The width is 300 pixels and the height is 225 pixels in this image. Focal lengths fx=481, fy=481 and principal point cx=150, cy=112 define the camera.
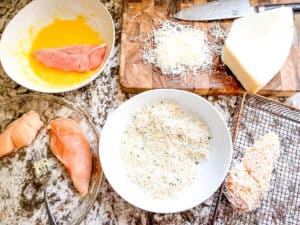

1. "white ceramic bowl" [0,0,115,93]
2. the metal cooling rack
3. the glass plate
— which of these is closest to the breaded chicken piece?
the metal cooling rack

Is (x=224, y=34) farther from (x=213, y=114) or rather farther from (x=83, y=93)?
(x=83, y=93)

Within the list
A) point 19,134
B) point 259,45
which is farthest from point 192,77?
point 19,134

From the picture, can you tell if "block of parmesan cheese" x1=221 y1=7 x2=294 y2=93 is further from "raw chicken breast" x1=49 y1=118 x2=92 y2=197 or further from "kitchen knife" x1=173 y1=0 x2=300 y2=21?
"raw chicken breast" x1=49 y1=118 x2=92 y2=197

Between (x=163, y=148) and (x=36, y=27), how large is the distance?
1.53ft

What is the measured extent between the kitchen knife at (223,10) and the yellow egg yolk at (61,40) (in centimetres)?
24

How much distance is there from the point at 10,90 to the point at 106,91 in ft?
0.79

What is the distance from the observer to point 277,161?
1070 millimetres

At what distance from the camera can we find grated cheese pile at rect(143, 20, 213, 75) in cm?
115

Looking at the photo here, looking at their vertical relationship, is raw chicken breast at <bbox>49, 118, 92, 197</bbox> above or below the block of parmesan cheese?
below

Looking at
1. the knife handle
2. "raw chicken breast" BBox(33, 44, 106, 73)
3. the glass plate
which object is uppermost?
the knife handle

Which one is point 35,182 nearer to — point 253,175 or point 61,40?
point 61,40

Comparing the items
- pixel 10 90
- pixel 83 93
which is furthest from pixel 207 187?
pixel 10 90

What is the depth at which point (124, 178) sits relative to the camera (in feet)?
3.46

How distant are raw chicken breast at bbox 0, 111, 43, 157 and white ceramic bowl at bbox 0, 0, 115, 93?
84 mm
